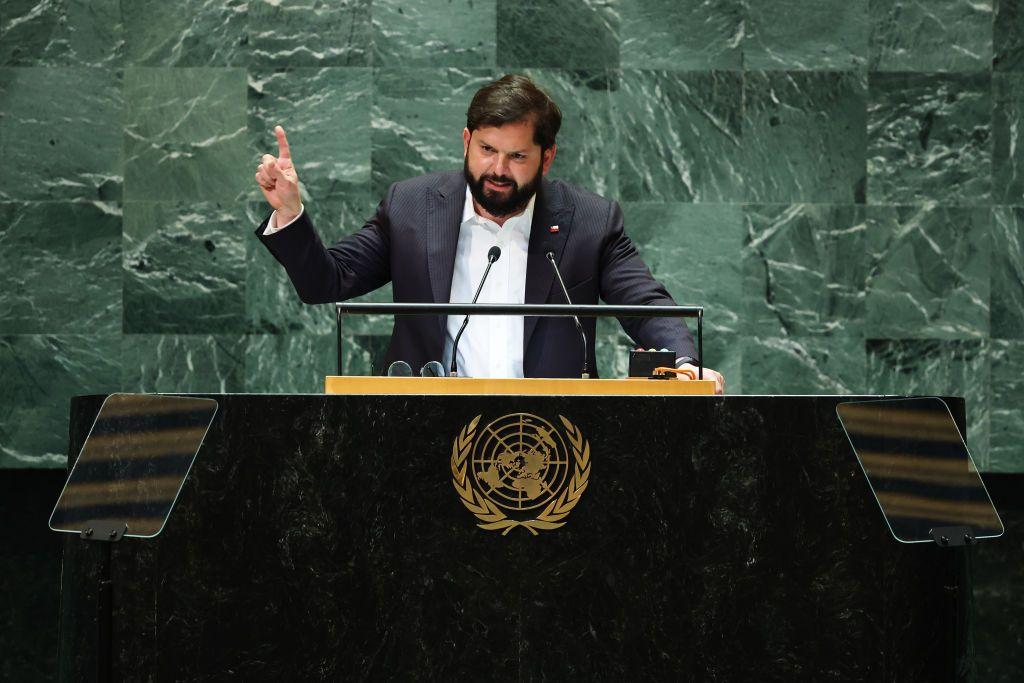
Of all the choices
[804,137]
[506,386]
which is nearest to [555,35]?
[804,137]

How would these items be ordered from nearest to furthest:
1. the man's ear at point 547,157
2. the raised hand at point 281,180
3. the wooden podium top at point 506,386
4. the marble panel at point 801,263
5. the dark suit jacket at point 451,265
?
1. the wooden podium top at point 506,386
2. the raised hand at point 281,180
3. the dark suit jacket at point 451,265
4. the man's ear at point 547,157
5. the marble panel at point 801,263

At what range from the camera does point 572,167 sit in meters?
4.81

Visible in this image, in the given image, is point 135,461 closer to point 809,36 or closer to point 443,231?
point 443,231

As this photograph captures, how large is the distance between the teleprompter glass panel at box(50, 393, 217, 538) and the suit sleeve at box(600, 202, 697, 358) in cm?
135

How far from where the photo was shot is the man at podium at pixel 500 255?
325 centimetres

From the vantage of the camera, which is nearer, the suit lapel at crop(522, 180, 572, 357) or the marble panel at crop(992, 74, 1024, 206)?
the suit lapel at crop(522, 180, 572, 357)

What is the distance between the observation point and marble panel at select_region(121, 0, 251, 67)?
4.77 metres

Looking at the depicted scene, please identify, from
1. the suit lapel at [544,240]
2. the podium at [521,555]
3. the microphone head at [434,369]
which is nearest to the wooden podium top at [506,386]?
the podium at [521,555]

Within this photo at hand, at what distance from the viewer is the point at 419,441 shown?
6.76 ft

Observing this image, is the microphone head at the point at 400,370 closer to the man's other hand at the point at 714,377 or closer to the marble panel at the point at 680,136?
the man's other hand at the point at 714,377

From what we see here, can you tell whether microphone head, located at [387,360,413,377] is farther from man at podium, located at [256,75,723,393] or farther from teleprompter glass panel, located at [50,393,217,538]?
man at podium, located at [256,75,723,393]

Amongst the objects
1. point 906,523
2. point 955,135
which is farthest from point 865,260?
point 906,523

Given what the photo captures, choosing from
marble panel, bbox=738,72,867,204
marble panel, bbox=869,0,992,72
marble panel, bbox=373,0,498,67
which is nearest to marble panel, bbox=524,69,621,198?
marble panel, bbox=373,0,498,67

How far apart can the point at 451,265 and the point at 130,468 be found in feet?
4.89
